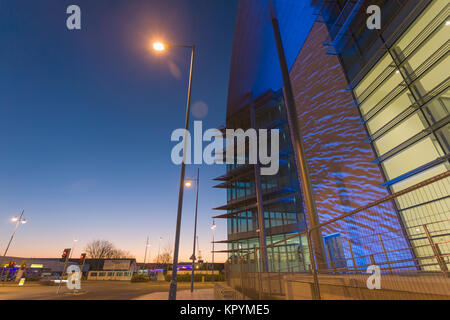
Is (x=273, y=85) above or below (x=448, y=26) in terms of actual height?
above

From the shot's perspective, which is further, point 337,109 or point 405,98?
point 337,109

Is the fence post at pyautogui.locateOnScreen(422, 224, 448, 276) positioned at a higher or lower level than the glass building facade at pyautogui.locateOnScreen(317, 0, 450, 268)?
lower

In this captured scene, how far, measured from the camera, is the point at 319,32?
19297 millimetres

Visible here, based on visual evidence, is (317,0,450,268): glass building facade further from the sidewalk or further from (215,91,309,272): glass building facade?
(215,91,309,272): glass building facade

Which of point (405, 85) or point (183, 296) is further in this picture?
point (183, 296)

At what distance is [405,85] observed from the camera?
11.0 meters

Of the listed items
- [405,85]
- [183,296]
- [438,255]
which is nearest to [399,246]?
[438,255]

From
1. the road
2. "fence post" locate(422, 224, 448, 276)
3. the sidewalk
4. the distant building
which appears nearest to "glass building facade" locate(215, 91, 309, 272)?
the sidewalk

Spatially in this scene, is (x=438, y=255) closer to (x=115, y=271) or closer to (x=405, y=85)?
(x=405, y=85)

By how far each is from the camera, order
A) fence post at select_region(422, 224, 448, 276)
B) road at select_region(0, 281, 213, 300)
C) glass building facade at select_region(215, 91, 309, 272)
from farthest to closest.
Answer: glass building facade at select_region(215, 91, 309, 272), road at select_region(0, 281, 213, 300), fence post at select_region(422, 224, 448, 276)

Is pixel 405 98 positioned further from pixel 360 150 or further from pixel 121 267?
pixel 121 267

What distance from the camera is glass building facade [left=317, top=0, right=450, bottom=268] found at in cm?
939

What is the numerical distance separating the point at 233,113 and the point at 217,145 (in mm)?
6801
